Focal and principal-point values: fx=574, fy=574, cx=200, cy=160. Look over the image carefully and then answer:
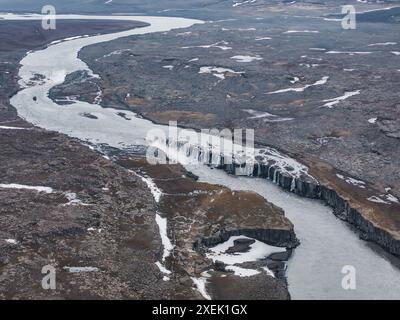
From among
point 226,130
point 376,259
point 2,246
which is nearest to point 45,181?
point 2,246

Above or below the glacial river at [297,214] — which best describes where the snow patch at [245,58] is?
above

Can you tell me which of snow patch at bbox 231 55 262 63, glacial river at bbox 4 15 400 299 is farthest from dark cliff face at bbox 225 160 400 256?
snow patch at bbox 231 55 262 63

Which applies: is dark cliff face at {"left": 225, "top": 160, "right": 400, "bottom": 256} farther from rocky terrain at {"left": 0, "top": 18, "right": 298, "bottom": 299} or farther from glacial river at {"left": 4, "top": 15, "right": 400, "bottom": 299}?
rocky terrain at {"left": 0, "top": 18, "right": 298, "bottom": 299}

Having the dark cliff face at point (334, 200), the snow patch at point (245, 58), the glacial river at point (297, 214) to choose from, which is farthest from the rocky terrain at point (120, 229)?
the snow patch at point (245, 58)

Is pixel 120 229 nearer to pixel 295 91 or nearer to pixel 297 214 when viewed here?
pixel 297 214

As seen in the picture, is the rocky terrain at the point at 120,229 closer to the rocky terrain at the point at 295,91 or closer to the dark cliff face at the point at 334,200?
the dark cliff face at the point at 334,200
